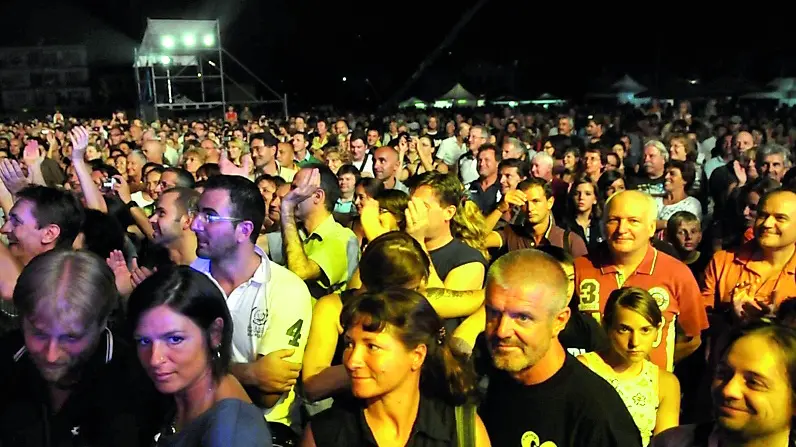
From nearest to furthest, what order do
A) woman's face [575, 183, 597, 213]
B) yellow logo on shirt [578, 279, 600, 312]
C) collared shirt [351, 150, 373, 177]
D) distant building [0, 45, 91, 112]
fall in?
yellow logo on shirt [578, 279, 600, 312], woman's face [575, 183, 597, 213], collared shirt [351, 150, 373, 177], distant building [0, 45, 91, 112]

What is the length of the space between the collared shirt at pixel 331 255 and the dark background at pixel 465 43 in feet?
87.3

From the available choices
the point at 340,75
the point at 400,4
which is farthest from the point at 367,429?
the point at 340,75

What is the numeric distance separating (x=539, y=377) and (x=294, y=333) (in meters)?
1.06

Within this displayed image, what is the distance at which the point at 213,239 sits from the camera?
2.97 meters

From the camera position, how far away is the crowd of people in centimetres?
193

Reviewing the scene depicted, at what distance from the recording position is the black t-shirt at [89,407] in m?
2.00

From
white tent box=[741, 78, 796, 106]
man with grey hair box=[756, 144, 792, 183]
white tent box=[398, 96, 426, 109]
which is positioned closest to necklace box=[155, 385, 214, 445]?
man with grey hair box=[756, 144, 792, 183]

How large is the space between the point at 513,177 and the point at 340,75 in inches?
1164

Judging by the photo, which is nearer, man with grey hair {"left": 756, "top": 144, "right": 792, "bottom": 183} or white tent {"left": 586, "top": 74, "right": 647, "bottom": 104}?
man with grey hair {"left": 756, "top": 144, "right": 792, "bottom": 183}

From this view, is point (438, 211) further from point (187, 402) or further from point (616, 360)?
point (187, 402)

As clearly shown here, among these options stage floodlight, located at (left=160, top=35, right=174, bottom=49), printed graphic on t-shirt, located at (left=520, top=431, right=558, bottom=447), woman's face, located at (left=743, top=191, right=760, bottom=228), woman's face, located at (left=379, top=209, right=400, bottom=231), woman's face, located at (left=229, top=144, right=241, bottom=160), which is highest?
stage floodlight, located at (left=160, top=35, right=174, bottom=49)

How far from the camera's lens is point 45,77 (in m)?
45.2

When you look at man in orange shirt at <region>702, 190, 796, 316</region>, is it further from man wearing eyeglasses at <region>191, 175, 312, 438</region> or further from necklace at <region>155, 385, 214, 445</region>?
necklace at <region>155, 385, 214, 445</region>

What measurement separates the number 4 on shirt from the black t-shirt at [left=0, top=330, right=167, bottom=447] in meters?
0.72
